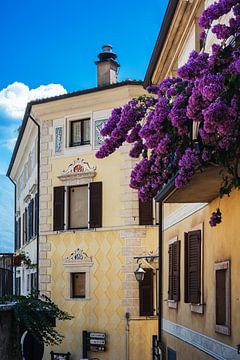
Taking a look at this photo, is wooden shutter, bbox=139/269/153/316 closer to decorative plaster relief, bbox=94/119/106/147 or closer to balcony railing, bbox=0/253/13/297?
decorative plaster relief, bbox=94/119/106/147

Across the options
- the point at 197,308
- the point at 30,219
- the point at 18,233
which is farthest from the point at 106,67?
the point at 197,308

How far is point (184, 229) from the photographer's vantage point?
51.1 feet

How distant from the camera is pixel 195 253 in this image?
46.3 feet

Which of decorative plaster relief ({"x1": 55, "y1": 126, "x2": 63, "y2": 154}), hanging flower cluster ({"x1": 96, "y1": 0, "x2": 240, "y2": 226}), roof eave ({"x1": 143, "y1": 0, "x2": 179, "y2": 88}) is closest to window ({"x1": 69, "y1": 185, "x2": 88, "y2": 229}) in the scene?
decorative plaster relief ({"x1": 55, "y1": 126, "x2": 63, "y2": 154})

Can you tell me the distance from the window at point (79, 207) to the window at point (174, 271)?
359 inches

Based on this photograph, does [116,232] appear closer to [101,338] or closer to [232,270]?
[101,338]

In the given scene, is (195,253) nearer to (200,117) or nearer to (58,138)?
(200,117)

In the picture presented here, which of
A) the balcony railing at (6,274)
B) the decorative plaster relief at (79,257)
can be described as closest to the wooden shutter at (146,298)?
the decorative plaster relief at (79,257)

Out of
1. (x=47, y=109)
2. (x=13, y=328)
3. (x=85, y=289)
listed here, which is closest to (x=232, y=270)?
(x=13, y=328)

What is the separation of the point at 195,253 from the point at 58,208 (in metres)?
13.8

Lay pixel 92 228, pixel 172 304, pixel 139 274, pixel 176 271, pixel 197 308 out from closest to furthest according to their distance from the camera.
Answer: pixel 197 308, pixel 176 271, pixel 172 304, pixel 139 274, pixel 92 228

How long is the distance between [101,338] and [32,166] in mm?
8953

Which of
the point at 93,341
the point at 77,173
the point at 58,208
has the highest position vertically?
the point at 77,173

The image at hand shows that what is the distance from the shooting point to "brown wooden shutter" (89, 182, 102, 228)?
26406 mm
